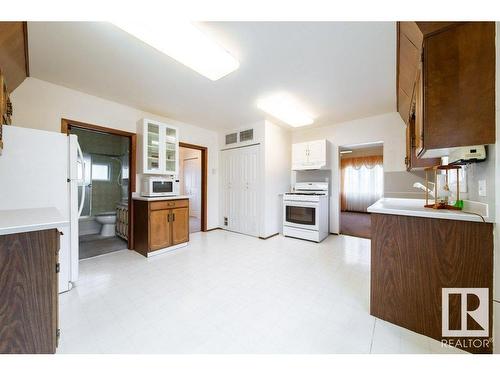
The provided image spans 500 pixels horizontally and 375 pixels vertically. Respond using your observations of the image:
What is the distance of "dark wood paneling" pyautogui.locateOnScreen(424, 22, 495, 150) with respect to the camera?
1066 millimetres

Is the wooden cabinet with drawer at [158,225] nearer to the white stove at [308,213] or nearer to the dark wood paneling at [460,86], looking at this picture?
the white stove at [308,213]

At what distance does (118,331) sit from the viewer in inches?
52.9

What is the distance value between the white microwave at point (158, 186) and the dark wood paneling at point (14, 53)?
5.43 feet

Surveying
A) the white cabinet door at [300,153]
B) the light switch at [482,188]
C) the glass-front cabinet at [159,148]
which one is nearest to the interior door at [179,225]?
the glass-front cabinet at [159,148]

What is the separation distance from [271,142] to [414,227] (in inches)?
112

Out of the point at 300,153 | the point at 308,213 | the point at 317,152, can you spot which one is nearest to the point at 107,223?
the point at 308,213

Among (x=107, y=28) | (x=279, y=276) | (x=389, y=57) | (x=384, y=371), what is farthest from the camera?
(x=279, y=276)

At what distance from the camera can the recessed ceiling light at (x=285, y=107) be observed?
8.92 feet

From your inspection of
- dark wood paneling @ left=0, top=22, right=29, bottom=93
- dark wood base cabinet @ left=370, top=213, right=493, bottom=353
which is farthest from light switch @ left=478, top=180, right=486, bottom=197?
dark wood paneling @ left=0, top=22, right=29, bottom=93

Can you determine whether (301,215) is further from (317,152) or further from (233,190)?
(233,190)

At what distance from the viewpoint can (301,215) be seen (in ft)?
11.9
